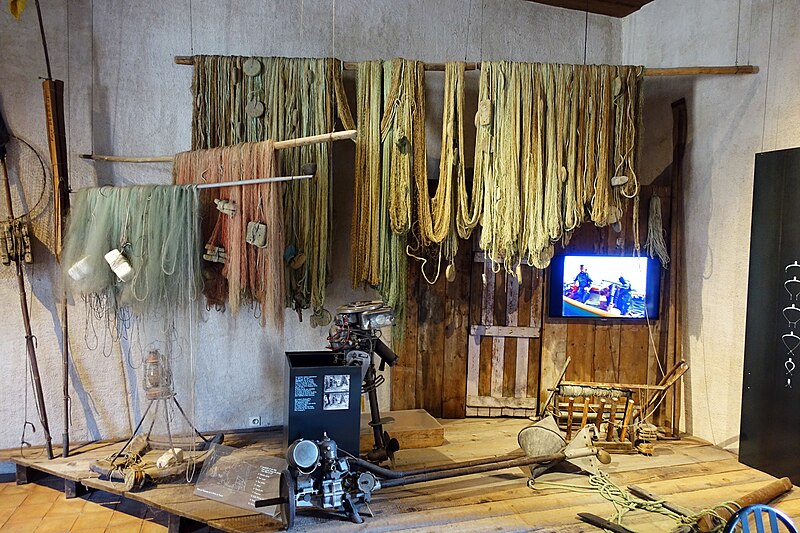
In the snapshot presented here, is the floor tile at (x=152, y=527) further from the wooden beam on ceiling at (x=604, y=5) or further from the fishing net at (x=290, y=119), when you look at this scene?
the wooden beam on ceiling at (x=604, y=5)

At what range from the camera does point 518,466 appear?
10.6ft

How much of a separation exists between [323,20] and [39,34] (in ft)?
5.86

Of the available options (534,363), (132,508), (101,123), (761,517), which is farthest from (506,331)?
(101,123)

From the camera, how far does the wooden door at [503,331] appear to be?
13.8 feet

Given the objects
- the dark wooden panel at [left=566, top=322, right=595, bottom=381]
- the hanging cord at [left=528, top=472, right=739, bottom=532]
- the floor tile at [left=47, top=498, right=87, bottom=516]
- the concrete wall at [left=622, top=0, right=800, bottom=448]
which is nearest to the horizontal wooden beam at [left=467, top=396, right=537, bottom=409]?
the dark wooden panel at [left=566, top=322, right=595, bottom=381]

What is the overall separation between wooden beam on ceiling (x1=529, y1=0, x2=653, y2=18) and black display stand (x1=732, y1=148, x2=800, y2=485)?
5.22 feet

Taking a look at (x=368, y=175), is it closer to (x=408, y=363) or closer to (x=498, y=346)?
(x=408, y=363)

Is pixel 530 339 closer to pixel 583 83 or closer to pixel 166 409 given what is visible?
pixel 583 83

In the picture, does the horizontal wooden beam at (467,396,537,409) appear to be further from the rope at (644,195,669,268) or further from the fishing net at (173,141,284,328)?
the fishing net at (173,141,284,328)

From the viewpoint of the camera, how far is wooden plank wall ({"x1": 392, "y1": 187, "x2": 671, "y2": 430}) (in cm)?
420

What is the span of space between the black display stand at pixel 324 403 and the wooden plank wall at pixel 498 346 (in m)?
1.24

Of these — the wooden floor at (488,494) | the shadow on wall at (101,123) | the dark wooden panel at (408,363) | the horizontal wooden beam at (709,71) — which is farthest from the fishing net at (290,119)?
the horizontal wooden beam at (709,71)

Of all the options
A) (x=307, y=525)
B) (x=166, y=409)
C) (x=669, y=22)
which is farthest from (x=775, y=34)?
(x=166, y=409)

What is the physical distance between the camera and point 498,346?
423cm
